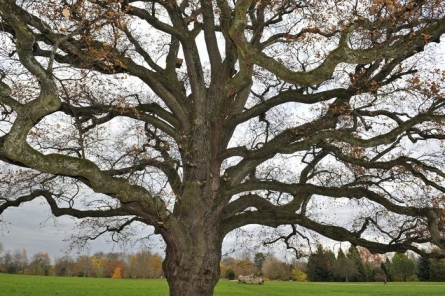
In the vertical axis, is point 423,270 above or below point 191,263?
above

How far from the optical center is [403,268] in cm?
7731

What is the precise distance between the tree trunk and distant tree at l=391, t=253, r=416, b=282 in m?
76.7

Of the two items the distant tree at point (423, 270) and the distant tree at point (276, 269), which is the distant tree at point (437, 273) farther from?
the distant tree at point (276, 269)

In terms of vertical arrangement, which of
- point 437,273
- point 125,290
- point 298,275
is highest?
point 437,273

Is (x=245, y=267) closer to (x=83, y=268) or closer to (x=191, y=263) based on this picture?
(x=83, y=268)

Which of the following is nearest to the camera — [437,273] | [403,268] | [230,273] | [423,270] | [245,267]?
[437,273]

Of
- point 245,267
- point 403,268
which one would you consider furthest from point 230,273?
point 403,268

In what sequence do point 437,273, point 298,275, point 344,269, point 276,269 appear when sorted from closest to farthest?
point 437,273 → point 344,269 → point 298,275 → point 276,269

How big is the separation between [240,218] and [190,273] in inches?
87.3

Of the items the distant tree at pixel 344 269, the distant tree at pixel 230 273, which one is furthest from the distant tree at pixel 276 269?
the distant tree at pixel 344 269

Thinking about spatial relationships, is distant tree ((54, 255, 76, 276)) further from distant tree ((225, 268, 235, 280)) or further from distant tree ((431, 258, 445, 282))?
distant tree ((431, 258, 445, 282))

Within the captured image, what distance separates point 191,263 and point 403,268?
79.0 m

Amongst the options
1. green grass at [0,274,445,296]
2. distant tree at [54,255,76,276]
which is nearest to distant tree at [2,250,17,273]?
distant tree at [54,255,76,276]

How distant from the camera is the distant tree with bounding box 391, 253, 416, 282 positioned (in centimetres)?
7675
